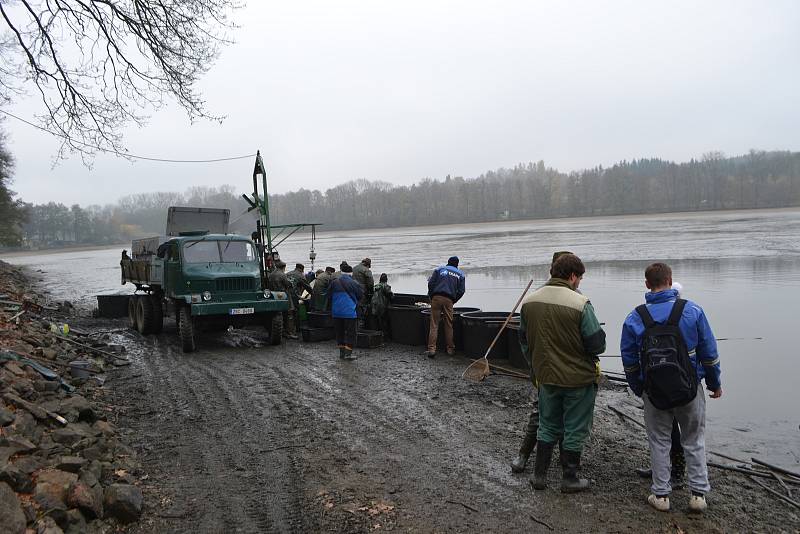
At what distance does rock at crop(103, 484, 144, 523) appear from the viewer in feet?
13.1

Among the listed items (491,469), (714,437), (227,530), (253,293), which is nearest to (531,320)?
(491,469)

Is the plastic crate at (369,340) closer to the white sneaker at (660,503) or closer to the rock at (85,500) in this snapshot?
the rock at (85,500)

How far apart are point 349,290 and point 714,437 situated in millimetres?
5460

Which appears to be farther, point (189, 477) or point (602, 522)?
point (189, 477)

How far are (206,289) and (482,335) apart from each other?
5.47 m

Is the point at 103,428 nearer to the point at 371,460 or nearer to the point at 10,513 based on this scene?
Result: the point at 10,513

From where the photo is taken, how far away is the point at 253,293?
449 inches

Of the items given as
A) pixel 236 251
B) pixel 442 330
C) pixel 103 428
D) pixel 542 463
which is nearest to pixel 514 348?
pixel 442 330

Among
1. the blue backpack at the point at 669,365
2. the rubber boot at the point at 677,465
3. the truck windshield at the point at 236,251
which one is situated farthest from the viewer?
the truck windshield at the point at 236,251

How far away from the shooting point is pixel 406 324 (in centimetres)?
1066

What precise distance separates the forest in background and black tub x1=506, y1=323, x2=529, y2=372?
99388mm

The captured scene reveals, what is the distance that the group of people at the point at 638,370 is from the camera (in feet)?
12.6

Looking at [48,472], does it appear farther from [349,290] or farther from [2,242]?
[2,242]

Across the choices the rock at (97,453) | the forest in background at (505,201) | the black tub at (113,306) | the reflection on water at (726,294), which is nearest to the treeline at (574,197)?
the forest in background at (505,201)
